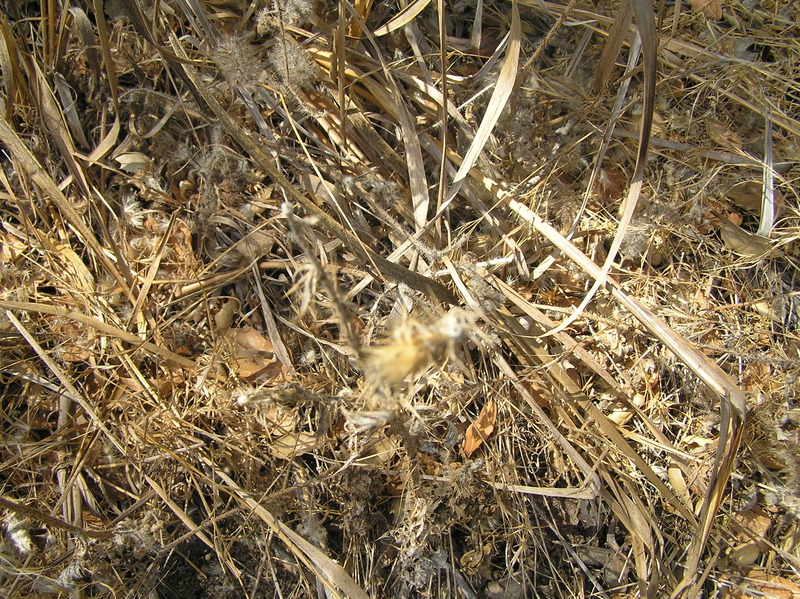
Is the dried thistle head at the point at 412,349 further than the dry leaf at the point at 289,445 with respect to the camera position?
No

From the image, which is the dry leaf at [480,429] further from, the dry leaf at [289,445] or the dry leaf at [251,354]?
the dry leaf at [251,354]

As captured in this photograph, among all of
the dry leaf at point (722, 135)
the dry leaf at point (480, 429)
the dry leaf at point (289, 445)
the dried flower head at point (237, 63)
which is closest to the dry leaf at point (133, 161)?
the dried flower head at point (237, 63)

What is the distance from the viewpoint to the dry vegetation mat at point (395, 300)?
138cm

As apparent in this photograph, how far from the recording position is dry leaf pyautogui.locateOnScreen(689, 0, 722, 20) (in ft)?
5.17

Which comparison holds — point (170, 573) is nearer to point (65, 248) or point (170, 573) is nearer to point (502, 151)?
point (65, 248)

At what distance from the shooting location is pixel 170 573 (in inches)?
55.5

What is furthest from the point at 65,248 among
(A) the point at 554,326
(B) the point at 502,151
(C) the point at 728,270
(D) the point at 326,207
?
(C) the point at 728,270

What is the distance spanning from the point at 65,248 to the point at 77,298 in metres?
0.16

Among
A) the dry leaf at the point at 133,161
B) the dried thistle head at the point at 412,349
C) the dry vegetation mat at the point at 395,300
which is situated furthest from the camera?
the dry leaf at the point at 133,161

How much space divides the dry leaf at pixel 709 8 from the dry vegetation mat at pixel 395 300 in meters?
0.05

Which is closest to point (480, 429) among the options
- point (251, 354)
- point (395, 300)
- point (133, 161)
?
point (395, 300)

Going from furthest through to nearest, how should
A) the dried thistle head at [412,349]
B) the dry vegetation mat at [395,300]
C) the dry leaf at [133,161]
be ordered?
the dry leaf at [133,161], the dry vegetation mat at [395,300], the dried thistle head at [412,349]

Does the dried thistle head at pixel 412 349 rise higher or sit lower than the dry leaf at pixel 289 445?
higher

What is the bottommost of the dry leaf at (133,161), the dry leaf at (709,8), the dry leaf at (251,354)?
the dry leaf at (251,354)
